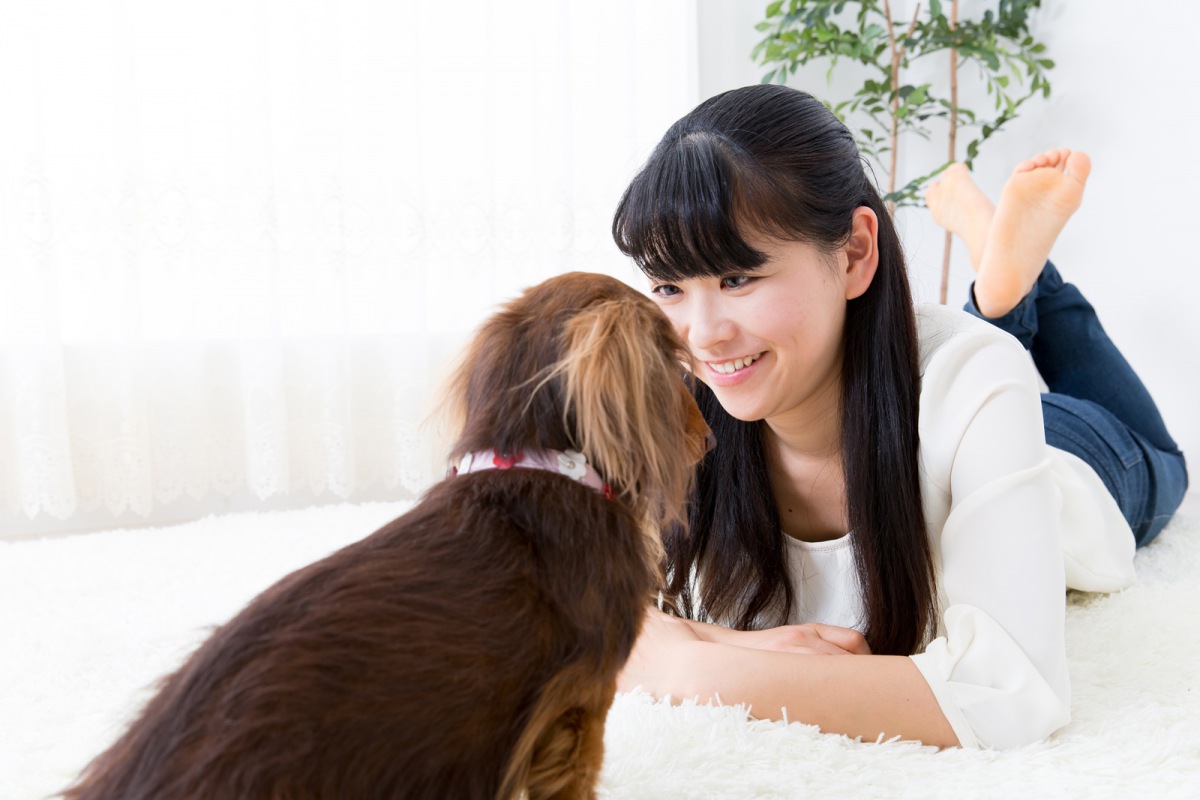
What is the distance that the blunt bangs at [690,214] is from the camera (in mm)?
1217

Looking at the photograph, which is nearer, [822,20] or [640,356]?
[640,356]

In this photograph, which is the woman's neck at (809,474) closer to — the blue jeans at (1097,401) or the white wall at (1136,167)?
the blue jeans at (1097,401)

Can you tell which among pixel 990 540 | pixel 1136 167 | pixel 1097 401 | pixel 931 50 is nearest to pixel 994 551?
pixel 990 540

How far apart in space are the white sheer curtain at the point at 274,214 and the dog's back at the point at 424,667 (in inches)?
94.0

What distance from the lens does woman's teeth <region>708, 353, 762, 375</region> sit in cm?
130

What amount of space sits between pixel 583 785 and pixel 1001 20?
3213 mm

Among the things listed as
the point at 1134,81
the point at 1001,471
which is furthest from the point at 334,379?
the point at 1134,81

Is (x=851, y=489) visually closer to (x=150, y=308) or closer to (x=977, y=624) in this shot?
(x=977, y=624)

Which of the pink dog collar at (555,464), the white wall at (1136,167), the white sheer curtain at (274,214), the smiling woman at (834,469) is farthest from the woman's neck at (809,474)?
the white sheer curtain at (274,214)

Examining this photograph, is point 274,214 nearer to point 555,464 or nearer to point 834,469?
point 834,469

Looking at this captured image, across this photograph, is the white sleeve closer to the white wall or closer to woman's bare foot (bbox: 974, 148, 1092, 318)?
woman's bare foot (bbox: 974, 148, 1092, 318)

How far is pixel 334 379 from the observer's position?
3.12 m

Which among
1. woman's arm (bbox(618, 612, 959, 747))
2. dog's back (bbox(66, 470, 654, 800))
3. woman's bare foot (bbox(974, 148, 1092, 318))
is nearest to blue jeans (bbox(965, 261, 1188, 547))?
woman's bare foot (bbox(974, 148, 1092, 318))

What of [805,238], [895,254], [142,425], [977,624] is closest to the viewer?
[977,624]
